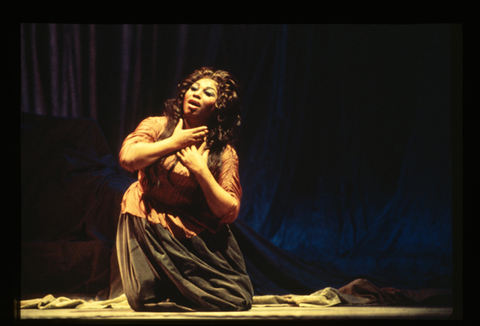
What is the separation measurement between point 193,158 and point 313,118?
0.90 m

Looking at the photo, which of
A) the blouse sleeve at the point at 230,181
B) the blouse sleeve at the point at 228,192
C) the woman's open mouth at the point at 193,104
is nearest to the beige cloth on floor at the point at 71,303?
the blouse sleeve at the point at 228,192

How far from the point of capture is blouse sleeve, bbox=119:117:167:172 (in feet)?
11.0

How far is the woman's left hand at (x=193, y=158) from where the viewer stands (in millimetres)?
3279

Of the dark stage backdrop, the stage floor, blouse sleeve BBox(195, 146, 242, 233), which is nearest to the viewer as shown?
the stage floor

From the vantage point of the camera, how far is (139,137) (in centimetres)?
338

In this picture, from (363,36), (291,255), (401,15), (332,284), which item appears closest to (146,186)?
(291,255)

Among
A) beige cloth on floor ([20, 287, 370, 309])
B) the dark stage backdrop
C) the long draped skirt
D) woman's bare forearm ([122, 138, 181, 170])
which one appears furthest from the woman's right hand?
beige cloth on floor ([20, 287, 370, 309])

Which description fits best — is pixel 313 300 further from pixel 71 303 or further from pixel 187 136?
pixel 71 303

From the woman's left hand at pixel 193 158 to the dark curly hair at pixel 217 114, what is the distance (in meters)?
0.06

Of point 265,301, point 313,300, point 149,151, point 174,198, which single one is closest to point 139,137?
point 149,151

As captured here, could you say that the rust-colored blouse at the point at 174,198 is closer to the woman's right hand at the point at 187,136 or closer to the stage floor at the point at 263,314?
the woman's right hand at the point at 187,136

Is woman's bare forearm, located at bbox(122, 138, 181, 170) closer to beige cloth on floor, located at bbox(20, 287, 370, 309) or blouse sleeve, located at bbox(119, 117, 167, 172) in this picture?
blouse sleeve, located at bbox(119, 117, 167, 172)

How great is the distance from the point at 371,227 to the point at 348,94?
94 centimetres

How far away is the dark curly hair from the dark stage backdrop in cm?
8
